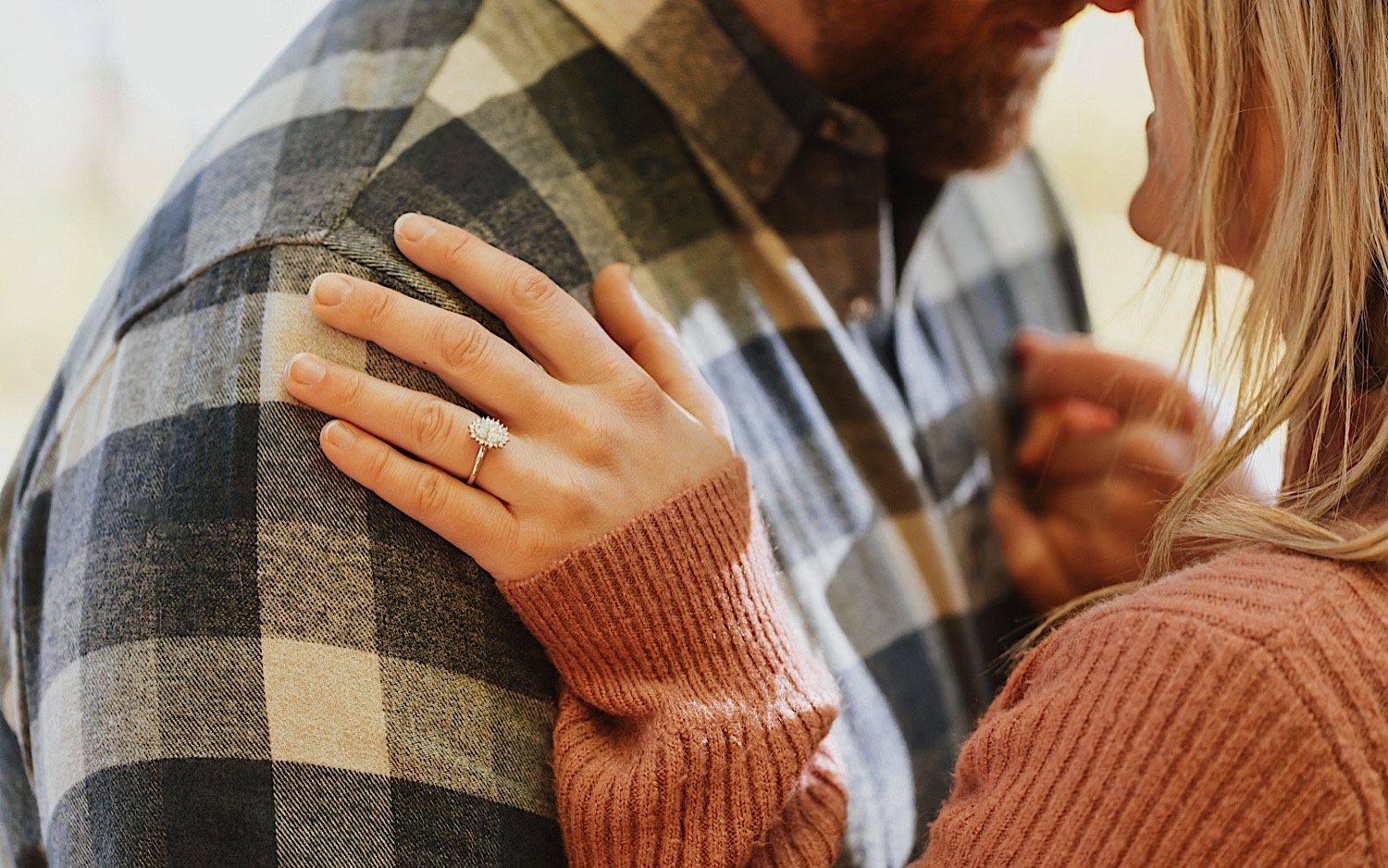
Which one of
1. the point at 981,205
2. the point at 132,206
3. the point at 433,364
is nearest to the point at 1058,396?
the point at 981,205

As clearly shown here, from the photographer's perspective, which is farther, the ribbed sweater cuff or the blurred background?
the blurred background

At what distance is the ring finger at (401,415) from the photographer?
68 centimetres

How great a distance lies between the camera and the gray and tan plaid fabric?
2.18 ft

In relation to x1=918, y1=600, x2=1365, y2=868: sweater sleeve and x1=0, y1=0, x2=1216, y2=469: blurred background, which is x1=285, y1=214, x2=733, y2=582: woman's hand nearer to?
x1=918, y1=600, x2=1365, y2=868: sweater sleeve

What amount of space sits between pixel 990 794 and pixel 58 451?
69 centimetres

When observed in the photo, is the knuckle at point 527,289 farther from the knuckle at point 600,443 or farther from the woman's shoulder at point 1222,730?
the woman's shoulder at point 1222,730

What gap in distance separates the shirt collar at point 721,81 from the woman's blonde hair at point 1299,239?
327 millimetres

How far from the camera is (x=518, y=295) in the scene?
0.74 m

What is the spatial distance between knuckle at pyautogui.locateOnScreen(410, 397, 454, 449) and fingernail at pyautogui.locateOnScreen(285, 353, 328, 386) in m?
0.06

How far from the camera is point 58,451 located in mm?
812

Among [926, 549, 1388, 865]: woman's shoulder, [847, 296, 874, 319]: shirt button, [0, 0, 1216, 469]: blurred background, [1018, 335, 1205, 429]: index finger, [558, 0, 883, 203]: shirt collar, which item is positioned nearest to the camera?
[926, 549, 1388, 865]: woman's shoulder

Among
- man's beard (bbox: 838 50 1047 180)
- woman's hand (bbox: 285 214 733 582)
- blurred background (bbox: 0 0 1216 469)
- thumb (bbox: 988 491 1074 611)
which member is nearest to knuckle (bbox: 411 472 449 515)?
woman's hand (bbox: 285 214 733 582)

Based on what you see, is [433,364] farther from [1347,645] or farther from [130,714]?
[1347,645]

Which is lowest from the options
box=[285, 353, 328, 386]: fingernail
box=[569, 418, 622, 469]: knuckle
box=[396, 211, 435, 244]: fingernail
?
box=[569, 418, 622, 469]: knuckle
